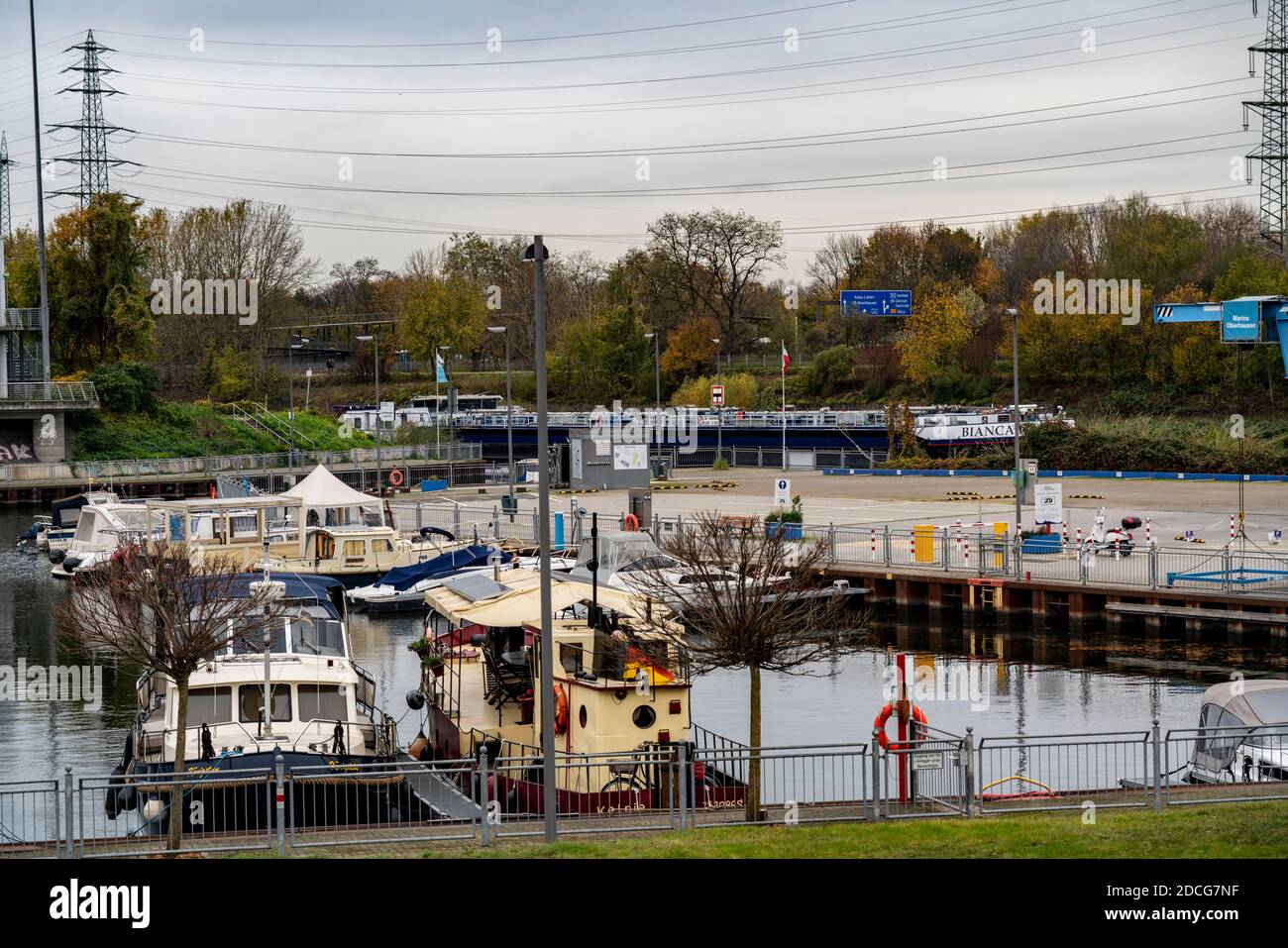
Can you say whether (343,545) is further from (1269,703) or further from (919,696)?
(1269,703)

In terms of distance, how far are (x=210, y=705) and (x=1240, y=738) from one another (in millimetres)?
16338

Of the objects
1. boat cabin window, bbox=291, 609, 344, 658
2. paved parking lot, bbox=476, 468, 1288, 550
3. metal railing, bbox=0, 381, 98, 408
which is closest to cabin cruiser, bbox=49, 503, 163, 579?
paved parking lot, bbox=476, 468, 1288, 550

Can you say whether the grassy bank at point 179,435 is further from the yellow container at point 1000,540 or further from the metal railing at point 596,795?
the metal railing at point 596,795

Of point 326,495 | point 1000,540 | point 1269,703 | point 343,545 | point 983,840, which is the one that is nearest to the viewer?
point 983,840

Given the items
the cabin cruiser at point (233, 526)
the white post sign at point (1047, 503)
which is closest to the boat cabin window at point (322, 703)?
the cabin cruiser at point (233, 526)

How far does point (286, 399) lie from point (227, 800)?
103031mm

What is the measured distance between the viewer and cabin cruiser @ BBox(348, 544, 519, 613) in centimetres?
5072

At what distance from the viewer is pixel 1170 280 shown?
A: 112062 mm

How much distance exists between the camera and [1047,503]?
163 feet

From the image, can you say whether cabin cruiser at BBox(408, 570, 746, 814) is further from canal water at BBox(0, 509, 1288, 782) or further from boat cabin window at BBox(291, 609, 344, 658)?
canal water at BBox(0, 509, 1288, 782)

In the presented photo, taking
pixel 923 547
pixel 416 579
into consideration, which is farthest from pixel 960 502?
pixel 416 579

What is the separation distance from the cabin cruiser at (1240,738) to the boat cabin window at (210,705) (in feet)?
50.1
